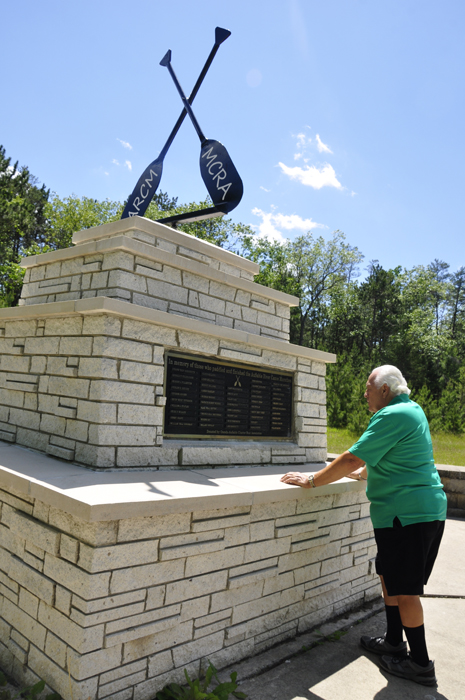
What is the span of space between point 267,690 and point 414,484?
149 cm

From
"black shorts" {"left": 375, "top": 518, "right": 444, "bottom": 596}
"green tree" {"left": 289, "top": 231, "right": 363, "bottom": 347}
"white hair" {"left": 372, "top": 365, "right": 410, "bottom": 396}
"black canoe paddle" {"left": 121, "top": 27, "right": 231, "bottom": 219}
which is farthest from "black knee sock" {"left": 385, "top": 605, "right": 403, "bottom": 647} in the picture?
"green tree" {"left": 289, "top": 231, "right": 363, "bottom": 347}

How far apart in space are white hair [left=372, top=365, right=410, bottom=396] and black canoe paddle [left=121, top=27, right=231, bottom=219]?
126 inches

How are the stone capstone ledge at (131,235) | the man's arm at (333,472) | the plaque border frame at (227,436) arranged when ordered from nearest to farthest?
the man's arm at (333,472)
the plaque border frame at (227,436)
the stone capstone ledge at (131,235)

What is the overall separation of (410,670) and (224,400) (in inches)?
88.3

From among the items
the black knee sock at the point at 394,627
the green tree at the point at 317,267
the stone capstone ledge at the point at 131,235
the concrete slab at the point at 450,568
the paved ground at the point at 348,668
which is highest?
the green tree at the point at 317,267

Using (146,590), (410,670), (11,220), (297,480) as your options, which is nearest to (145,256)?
(297,480)

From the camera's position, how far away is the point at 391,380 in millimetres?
3104

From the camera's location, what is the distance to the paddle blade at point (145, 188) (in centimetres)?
501

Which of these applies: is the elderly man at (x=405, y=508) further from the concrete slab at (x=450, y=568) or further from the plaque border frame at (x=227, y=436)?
the concrete slab at (x=450, y=568)

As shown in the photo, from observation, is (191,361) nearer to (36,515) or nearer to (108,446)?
(108,446)

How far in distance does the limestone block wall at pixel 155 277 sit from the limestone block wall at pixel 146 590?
1696 millimetres

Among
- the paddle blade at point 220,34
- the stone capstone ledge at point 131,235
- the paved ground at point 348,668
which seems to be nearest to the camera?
the paved ground at point 348,668

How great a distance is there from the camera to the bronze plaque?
3.55 m

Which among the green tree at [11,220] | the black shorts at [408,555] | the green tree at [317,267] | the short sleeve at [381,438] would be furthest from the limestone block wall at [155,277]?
the green tree at [317,267]
